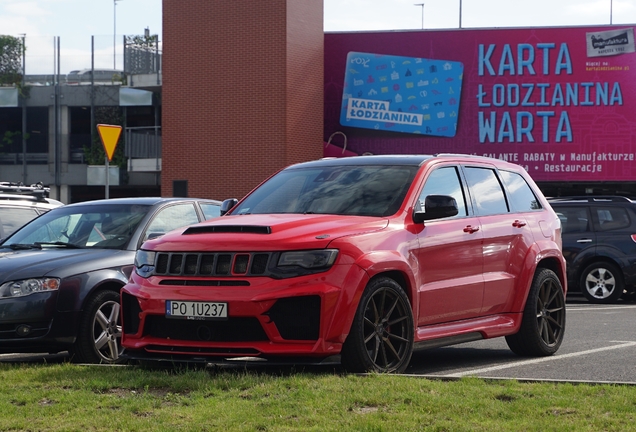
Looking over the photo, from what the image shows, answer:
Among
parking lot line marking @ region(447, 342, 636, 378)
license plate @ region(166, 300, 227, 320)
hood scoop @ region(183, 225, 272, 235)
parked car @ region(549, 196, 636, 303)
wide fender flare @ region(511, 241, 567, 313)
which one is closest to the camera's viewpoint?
license plate @ region(166, 300, 227, 320)

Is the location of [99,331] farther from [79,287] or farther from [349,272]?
[349,272]

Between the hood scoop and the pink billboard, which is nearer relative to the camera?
the hood scoop

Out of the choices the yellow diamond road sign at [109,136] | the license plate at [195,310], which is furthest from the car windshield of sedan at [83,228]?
the yellow diamond road sign at [109,136]

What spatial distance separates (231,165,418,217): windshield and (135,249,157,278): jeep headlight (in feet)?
3.53

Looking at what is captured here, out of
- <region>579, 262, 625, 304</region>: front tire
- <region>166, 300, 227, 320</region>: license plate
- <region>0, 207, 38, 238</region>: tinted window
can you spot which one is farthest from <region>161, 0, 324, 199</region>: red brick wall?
<region>166, 300, 227, 320</region>: license plate

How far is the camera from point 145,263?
7.84 m

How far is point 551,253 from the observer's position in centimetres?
986

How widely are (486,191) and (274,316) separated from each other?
2.94 meters

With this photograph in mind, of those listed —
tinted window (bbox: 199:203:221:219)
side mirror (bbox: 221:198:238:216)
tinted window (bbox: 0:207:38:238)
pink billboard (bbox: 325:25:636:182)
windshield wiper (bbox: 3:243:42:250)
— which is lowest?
windshield wiper (bbox: 3:243:42:250)

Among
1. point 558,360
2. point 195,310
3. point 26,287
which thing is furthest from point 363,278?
point 26,287

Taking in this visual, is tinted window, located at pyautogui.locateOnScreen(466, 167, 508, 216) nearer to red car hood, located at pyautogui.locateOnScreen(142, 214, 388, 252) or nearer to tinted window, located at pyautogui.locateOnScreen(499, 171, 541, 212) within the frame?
tinted window, located at pyautogui.locateOnScreen(499, 171, 541, 212)

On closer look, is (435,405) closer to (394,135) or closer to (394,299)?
(394,299)

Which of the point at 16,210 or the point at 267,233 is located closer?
the point at 267,233

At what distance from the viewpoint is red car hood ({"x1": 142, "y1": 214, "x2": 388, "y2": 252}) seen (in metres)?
7.24
